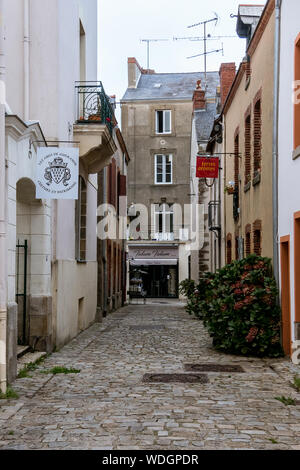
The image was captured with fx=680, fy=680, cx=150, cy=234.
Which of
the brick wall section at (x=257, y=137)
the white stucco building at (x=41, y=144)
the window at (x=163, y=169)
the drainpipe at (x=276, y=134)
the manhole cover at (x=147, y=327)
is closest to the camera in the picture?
the white stucco building at (x=41, y=144)

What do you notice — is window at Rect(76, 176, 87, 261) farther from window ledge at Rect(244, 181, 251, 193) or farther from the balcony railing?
window ledge at Rect(244, 181, 251, 193)

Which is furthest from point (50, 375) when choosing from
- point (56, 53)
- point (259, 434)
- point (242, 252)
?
point (242, 252)

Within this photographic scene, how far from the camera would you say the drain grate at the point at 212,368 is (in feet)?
33.6

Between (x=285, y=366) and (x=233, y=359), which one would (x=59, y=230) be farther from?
(x=285, y=366)

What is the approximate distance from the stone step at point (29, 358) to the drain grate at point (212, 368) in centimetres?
238

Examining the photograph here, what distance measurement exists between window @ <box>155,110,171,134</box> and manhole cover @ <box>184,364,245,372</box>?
107ft

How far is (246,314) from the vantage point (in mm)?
11719

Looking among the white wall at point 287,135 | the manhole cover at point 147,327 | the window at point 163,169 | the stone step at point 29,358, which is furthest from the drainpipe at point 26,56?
the window at point 163,169

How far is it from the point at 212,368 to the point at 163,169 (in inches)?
1274

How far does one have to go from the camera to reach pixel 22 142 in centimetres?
1023

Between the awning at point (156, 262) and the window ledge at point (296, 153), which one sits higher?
the window ledge at point (296, 153)

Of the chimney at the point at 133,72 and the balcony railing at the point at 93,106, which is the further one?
the chimney at the point at 133,72

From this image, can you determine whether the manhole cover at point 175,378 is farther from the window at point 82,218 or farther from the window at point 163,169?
the window at point 163,169

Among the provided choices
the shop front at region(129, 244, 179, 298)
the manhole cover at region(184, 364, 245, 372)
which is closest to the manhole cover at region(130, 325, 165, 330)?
the manhole cover at region(184, 364, 245, 372)
